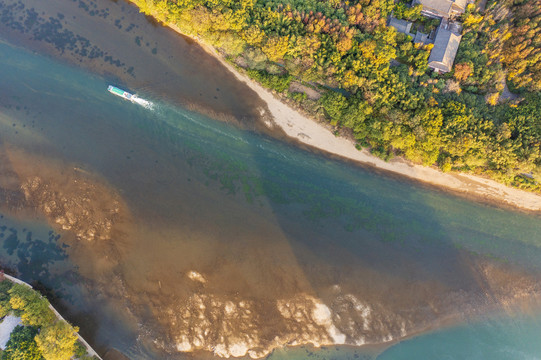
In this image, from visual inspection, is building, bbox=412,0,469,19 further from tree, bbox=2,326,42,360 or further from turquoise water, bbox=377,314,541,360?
tree, bbox=2,326,42,360

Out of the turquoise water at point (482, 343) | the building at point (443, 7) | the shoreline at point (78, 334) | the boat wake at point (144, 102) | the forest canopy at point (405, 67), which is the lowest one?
the shoreline at point (78, 334)

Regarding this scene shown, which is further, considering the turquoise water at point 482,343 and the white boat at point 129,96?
the white boat at point 129,96

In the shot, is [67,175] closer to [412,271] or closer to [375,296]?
[375,296]

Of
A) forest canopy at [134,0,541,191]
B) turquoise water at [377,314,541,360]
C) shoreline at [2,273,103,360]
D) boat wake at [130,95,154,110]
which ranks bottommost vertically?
shoreline at [2,273,103,360]

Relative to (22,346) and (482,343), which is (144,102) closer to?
(22,346)

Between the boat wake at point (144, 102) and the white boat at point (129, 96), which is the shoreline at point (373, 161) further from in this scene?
the white boat at point (129, 96)

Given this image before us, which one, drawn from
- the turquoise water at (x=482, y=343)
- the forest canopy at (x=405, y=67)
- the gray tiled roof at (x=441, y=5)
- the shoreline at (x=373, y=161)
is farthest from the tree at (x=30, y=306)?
the gray tiled roof at (x=441, y=5)

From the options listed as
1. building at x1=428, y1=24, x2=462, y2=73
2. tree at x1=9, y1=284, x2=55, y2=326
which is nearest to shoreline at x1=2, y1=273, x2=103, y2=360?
tree at x1=9, y1=284, x2=55, y2=326
